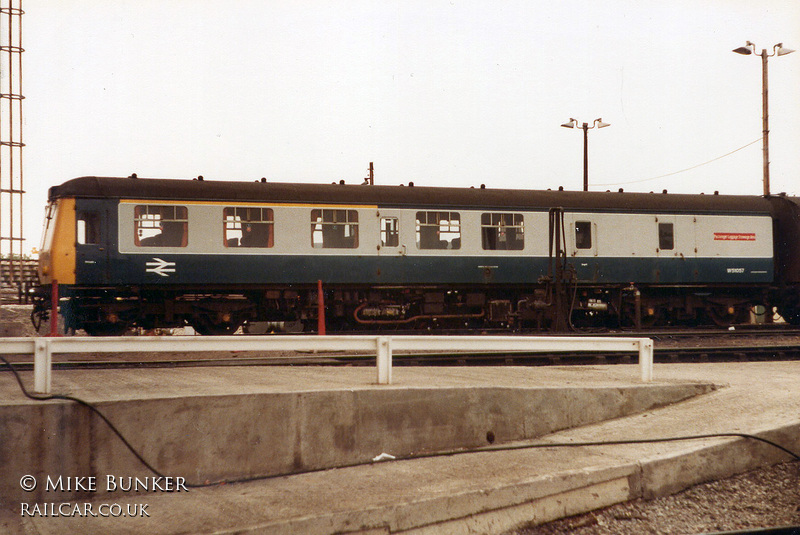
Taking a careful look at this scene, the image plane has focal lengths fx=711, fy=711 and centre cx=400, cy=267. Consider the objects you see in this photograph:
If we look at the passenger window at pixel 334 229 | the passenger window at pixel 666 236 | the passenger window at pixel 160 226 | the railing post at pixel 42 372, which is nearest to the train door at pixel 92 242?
the passenger window at pixel 160 226

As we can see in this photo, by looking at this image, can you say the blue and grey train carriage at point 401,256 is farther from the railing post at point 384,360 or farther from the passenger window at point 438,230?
the railing post at point 384,360

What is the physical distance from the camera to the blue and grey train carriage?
14820mm

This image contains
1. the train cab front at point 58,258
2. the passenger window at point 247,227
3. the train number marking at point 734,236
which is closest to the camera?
the train cab front at point 58,258

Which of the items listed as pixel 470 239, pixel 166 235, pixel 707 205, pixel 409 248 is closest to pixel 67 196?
pixel 166 235

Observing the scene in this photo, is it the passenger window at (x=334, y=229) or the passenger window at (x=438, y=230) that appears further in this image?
the passenger window at (x=438, y=230)

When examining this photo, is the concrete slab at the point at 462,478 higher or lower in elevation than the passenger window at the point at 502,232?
lower

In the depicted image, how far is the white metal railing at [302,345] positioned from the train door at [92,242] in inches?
342

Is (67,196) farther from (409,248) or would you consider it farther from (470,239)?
(470,239)

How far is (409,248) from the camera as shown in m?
16.5

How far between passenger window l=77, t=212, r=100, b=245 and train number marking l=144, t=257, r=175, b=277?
3.74 ft

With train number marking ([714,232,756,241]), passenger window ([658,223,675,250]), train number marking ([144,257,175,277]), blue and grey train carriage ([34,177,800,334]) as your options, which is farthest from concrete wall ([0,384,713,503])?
train number marking ([714,232,756,241])

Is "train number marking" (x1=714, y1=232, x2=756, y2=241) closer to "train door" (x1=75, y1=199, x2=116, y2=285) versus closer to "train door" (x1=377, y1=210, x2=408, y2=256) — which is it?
"train door" (x1=377, y1=210, x2=408, y2=256)

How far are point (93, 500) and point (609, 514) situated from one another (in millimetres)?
3884

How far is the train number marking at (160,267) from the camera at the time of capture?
48.7ft
